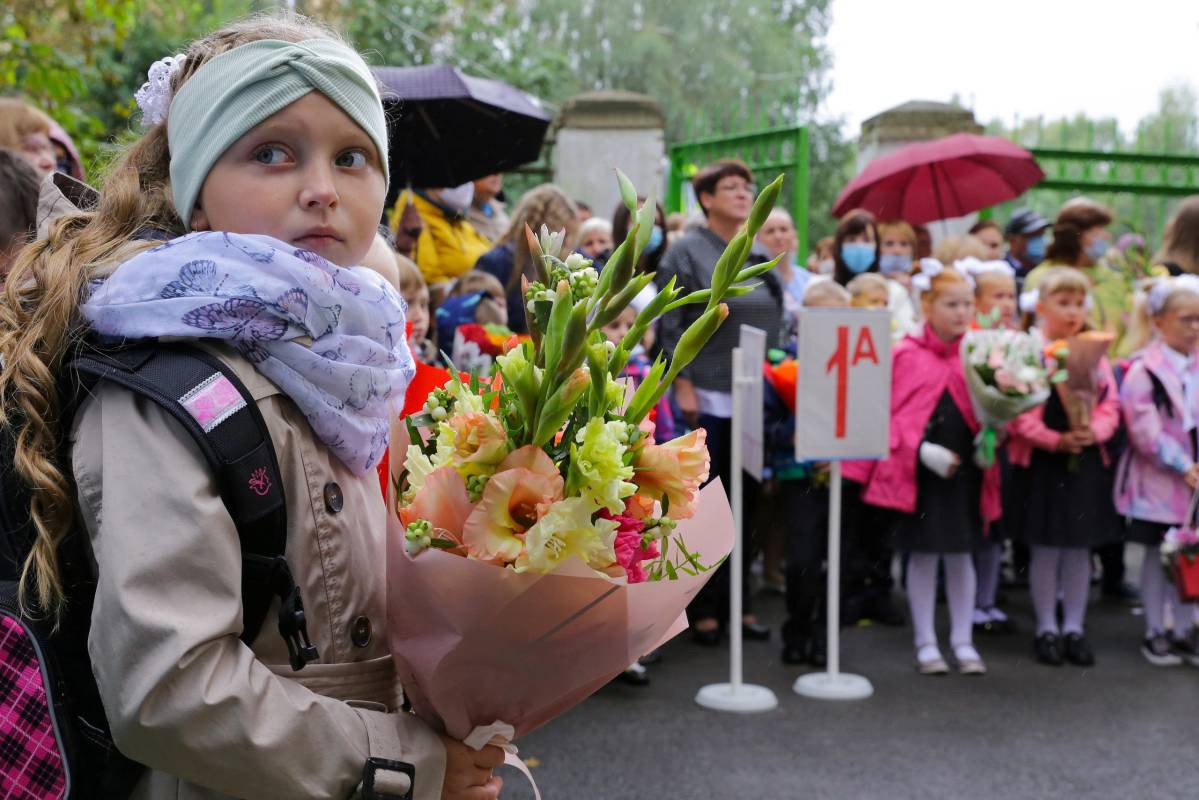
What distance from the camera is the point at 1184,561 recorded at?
19.0 feet

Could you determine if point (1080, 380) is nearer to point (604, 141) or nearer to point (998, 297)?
point (998, 297)

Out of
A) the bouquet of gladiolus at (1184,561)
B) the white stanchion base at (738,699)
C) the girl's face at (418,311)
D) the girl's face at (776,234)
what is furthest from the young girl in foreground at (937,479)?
the girl's face at (418,311)

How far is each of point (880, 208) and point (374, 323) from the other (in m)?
7.65

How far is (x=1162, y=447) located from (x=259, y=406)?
18.4ft

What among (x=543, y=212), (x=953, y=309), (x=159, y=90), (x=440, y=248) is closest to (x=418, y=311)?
(x=543, y=212)

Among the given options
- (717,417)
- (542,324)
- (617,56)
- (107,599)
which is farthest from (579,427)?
(617,56)

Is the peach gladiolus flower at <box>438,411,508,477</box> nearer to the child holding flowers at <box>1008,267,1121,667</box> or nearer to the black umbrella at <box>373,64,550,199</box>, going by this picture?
the child holding flowers at <box>1008,267,1121,667</box>

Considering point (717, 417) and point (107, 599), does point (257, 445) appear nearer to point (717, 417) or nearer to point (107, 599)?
point (107, 599)

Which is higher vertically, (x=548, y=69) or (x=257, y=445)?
(x=548, y=69)

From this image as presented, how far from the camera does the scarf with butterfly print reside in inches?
56.6

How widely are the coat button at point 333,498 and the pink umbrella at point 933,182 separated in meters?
7.66

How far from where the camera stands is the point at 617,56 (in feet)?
108

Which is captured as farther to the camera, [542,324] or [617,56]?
[617,56]

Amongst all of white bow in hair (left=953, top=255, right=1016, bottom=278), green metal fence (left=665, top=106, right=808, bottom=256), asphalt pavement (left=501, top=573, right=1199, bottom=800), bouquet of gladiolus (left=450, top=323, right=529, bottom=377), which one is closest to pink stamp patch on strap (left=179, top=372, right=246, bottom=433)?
asphalt pavement (left=501, top=573, right=1199, bottom=800)
